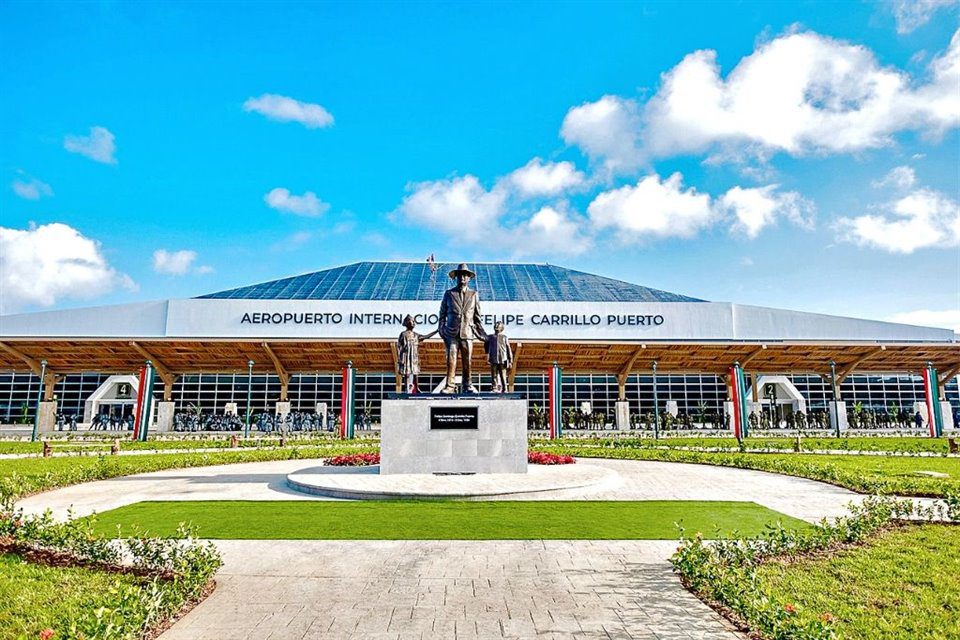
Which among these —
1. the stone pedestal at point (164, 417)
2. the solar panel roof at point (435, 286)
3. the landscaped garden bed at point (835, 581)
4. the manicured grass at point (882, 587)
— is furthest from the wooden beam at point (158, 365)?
the manicured grass at point (882, 587)

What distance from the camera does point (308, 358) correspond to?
4141 cm

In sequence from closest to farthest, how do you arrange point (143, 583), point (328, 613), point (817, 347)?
point (328, 613)
point (143, 583)
point (817, 347)

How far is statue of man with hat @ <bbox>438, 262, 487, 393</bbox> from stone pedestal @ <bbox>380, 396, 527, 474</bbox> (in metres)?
0.88

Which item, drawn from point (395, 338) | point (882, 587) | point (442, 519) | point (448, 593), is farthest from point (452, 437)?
point (395, 338)

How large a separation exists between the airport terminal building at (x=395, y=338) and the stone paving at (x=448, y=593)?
30.0m

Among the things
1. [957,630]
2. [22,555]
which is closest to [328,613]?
[22,555]

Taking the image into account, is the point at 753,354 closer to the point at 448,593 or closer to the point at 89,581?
the point at 448,593

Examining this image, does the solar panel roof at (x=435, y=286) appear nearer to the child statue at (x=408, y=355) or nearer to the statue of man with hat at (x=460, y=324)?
the child statue at (x=408, y=355)

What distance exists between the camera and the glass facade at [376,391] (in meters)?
48.1

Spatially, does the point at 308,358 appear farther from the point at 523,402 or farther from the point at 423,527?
the point at 423,527

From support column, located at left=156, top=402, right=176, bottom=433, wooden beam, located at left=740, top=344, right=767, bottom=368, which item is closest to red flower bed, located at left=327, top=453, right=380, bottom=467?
support column, located at left=156, top=402, right=176, bottom=433

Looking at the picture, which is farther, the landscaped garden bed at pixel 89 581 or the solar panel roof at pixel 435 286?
the solar panel roof at pixel 435 286

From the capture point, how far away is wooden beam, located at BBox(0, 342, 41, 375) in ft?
124

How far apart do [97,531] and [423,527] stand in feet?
15.0
